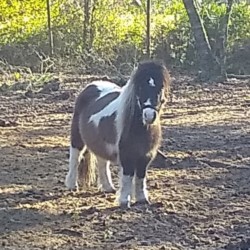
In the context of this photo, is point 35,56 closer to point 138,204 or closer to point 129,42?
point 129,42

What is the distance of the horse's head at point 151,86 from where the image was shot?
6.88 metres

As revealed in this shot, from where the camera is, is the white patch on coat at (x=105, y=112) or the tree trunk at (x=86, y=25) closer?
the white patch on coat at (x=105, y=112)

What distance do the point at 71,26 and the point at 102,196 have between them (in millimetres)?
13170

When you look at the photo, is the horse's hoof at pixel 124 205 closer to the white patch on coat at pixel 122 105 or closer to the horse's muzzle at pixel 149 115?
the white patch on coat at pixel 122 105

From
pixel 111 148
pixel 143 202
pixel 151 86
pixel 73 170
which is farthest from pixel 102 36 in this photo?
pixel 151 86

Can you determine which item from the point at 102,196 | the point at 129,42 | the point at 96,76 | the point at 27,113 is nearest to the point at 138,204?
the point at 102,196

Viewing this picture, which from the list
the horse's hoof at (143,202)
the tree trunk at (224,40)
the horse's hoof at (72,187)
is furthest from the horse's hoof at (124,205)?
the tree trunk at (224,40)

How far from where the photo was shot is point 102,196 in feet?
25.9

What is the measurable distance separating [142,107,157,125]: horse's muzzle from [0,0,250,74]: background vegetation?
39.6 feet

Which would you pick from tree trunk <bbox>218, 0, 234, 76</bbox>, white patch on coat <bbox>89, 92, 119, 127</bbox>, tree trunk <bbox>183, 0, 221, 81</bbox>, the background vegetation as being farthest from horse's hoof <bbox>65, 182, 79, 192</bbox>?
the background vegetation

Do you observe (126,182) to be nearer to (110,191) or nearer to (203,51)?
(110,191)

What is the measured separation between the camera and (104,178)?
815 centimetres

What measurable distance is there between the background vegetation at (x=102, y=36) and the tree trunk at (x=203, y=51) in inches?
68.5

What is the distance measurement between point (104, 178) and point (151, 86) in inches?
61.5
